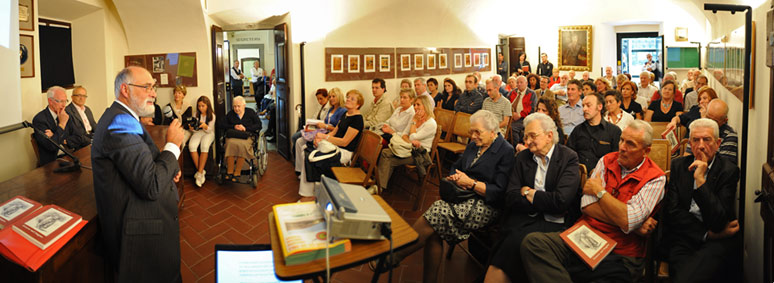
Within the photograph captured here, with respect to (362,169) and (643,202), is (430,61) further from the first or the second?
(643,202)

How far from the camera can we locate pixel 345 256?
68.1 inches

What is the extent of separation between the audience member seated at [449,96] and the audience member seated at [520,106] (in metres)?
1.08

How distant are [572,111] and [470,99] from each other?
2383 millimetres

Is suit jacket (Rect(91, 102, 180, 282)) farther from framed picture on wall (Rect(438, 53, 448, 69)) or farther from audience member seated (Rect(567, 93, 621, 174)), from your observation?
framed picture on wall (Rect(438, 53, 448, 69))

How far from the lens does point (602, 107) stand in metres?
4.23

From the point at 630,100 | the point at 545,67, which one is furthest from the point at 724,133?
the point at 545,67

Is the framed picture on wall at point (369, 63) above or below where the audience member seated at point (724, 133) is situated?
above

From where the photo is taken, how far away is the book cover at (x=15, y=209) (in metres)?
2.24

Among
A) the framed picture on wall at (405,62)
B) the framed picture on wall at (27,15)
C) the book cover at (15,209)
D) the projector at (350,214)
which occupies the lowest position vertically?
the book cover at (15,209)

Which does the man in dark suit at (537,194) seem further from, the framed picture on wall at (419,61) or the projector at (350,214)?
the framed picture on wall at (419,61)

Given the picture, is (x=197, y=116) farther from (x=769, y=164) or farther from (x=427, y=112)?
(x=769, y=164)

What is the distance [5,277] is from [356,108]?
3.84 metres

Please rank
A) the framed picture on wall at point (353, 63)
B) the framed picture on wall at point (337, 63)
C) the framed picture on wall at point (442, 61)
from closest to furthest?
the framed picture on wall at point (337, 63)
the framed picture on wall at point (353, 63)
the framed picture on wall at point (442, 61)

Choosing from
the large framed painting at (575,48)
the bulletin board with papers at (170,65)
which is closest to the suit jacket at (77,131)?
Result: the bulletin board with papers at (170,65)
